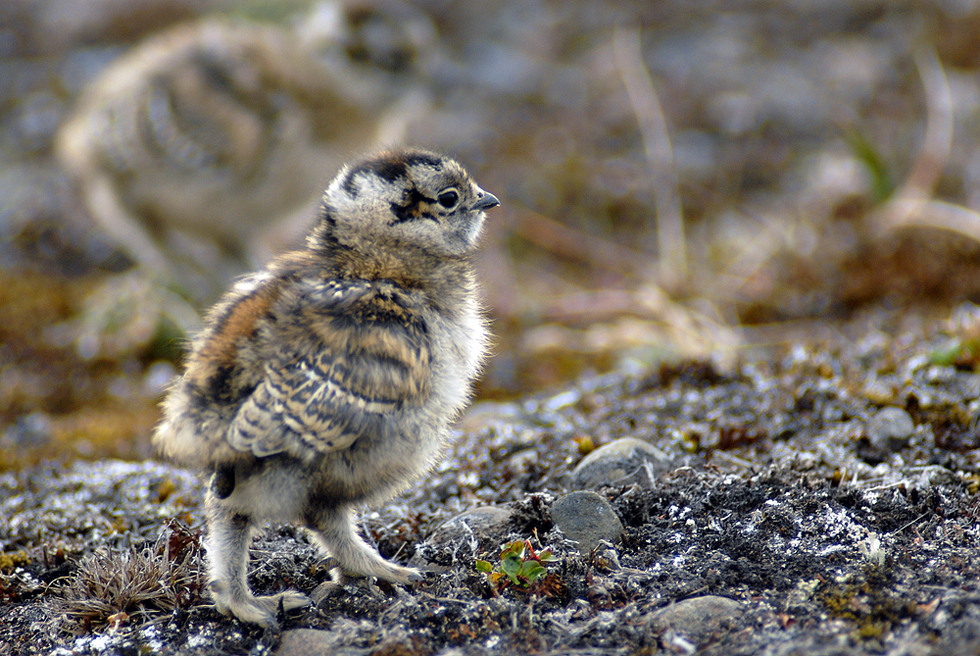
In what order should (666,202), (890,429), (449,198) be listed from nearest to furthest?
1. (449,198)
2. (890,429)
3. (666,202)

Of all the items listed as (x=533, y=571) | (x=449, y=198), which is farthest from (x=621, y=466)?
(x=449, y=198)

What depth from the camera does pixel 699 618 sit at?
2.44 m

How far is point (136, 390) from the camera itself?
6.05 meters

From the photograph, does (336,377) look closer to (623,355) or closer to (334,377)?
(334,377)

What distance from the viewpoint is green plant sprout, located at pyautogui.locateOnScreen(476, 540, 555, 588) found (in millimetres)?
2723

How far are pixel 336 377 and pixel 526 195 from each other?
21.4ft

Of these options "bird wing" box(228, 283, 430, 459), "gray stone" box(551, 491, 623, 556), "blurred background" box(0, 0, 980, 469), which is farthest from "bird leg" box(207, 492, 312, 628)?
"blurred background" box(0, 0, 980, 469)

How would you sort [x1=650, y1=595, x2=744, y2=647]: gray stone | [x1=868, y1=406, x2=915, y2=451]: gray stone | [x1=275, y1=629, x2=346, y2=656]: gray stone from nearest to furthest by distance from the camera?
1. [x1=650, y1=595, x2=744, y2=647]: gray stone
2. [x1=275, y1=629, x2=346, y2=656]: gray stone
3. [x1=868, y1=406, x2=915, y2=451]: gray stone

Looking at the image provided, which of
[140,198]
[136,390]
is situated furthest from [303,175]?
[136,390]

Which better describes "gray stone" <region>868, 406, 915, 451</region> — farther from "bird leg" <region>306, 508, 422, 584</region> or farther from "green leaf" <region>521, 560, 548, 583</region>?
"bird leg" <region>306, 508, 422, 584</region>

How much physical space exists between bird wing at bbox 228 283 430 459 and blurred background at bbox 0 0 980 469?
2528mm

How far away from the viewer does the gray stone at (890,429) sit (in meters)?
3.68

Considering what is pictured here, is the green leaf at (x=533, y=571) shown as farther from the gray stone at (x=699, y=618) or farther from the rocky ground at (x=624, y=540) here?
the gray stone at (x=699, y=618)

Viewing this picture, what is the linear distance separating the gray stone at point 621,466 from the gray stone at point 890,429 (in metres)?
0.97
